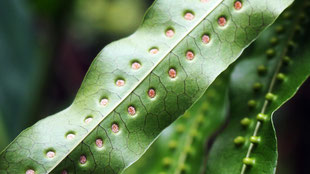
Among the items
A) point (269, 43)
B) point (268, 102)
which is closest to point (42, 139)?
point (268, 102)

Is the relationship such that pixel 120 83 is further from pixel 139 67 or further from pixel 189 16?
pixel 189 16

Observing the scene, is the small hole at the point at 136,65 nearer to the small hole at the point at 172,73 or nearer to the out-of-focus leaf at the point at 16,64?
the small hole at the point at 172,73

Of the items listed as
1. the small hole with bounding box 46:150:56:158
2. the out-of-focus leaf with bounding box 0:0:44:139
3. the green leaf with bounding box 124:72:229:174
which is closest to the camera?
the small hole with bounding box 46:150:56:158

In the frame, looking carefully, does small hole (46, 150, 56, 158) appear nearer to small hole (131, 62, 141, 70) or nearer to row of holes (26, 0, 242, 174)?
row of holes (26, 0, 242, 174)

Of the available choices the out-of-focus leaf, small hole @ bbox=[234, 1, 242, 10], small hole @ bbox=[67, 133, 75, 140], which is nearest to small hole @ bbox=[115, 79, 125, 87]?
small hole @ bbox=[67, 133, 75, 140]

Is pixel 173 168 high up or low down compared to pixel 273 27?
down

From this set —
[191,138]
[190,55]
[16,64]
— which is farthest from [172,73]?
[16,64]

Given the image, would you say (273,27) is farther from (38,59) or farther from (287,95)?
(38,59)
